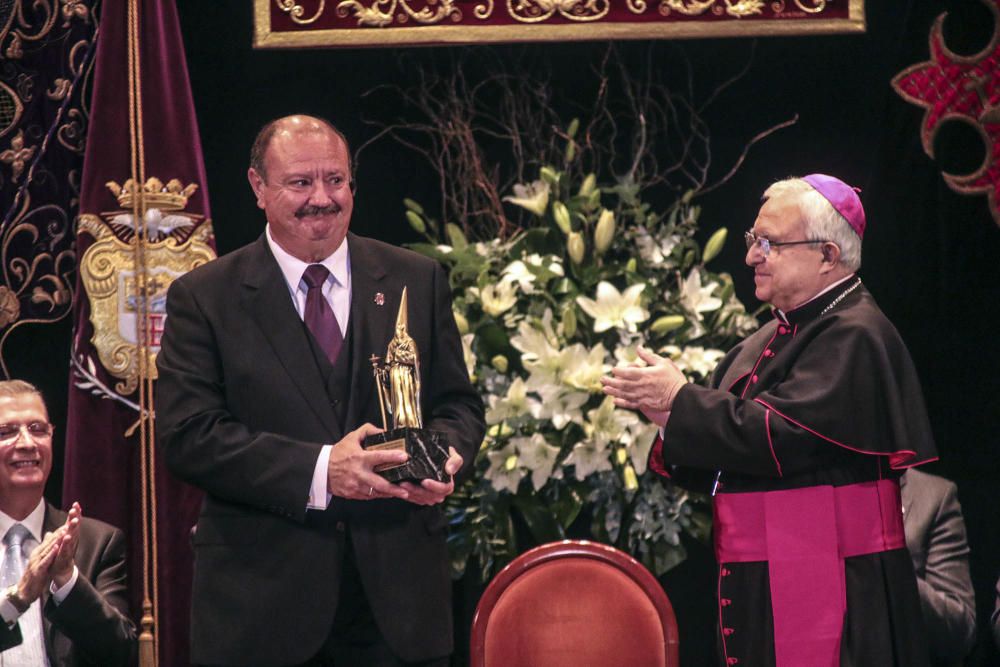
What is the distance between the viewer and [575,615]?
3.43 meters

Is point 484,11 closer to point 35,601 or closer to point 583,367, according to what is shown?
point 583,367

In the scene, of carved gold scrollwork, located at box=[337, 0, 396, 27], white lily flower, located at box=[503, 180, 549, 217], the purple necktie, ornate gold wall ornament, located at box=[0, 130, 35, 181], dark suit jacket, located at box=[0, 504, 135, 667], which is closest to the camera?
the purple necktie

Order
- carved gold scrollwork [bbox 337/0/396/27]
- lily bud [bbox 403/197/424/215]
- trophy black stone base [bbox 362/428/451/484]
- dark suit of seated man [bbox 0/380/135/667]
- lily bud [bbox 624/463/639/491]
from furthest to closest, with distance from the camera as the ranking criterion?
carved gold scrollwork [bbox 337/0/396/27] → lily bud [bbox 403/197/424/215] → lily bud [bbox 624/463/639/491] → dark suit of seated man [bbox 0/380/135/667] → trophy black stone base [bbox 362/428/451/484]

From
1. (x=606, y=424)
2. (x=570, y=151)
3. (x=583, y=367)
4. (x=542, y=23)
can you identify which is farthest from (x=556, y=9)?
(x=606, y=424)

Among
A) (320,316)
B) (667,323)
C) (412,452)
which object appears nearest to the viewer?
(412,452)

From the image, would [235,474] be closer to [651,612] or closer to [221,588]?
[221,588]

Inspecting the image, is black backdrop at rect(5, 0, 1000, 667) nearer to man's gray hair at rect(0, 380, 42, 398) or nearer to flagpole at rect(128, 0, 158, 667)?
flagpole at rect(128, 0, 158, 667)

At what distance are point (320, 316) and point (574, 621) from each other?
37.9 inches

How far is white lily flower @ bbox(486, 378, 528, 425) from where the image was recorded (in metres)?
4.16

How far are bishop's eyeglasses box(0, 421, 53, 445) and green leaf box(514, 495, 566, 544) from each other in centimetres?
140

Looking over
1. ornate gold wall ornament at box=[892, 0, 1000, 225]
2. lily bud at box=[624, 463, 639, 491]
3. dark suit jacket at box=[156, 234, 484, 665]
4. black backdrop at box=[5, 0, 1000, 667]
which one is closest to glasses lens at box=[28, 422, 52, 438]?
black backdrop at box=[5, 0, 1000, 667]

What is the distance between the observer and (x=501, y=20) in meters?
5.05

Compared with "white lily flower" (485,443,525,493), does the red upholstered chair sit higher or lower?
lower

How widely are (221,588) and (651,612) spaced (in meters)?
1.03
